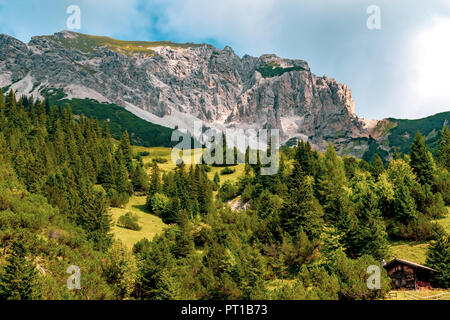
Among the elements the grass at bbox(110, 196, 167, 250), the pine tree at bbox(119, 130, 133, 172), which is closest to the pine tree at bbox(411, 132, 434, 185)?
the grass at bbox(110, 196, 167, 250)

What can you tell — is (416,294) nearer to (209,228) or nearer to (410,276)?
(410,276)

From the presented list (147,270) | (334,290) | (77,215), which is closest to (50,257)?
(147,270)

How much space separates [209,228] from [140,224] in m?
18.5

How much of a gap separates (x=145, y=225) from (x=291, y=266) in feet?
139

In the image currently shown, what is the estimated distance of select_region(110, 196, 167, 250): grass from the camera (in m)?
75.5

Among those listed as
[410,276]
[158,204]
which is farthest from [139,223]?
[410,276]

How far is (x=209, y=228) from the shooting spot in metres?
80.7

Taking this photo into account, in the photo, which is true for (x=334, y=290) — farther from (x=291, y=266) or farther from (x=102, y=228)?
(x=102, y=228)

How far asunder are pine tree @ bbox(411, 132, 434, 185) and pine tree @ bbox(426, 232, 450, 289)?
118ft

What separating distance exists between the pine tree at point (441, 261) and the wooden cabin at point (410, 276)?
3.18 feet

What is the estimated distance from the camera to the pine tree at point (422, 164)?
8350 centimetres

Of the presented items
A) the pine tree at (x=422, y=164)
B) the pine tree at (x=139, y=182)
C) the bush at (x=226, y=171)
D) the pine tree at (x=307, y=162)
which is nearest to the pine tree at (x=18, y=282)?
the pine tree at (x=139, y=182)

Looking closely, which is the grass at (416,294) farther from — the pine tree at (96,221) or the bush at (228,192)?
the bush at (228,192)

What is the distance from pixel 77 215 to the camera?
245 ft
